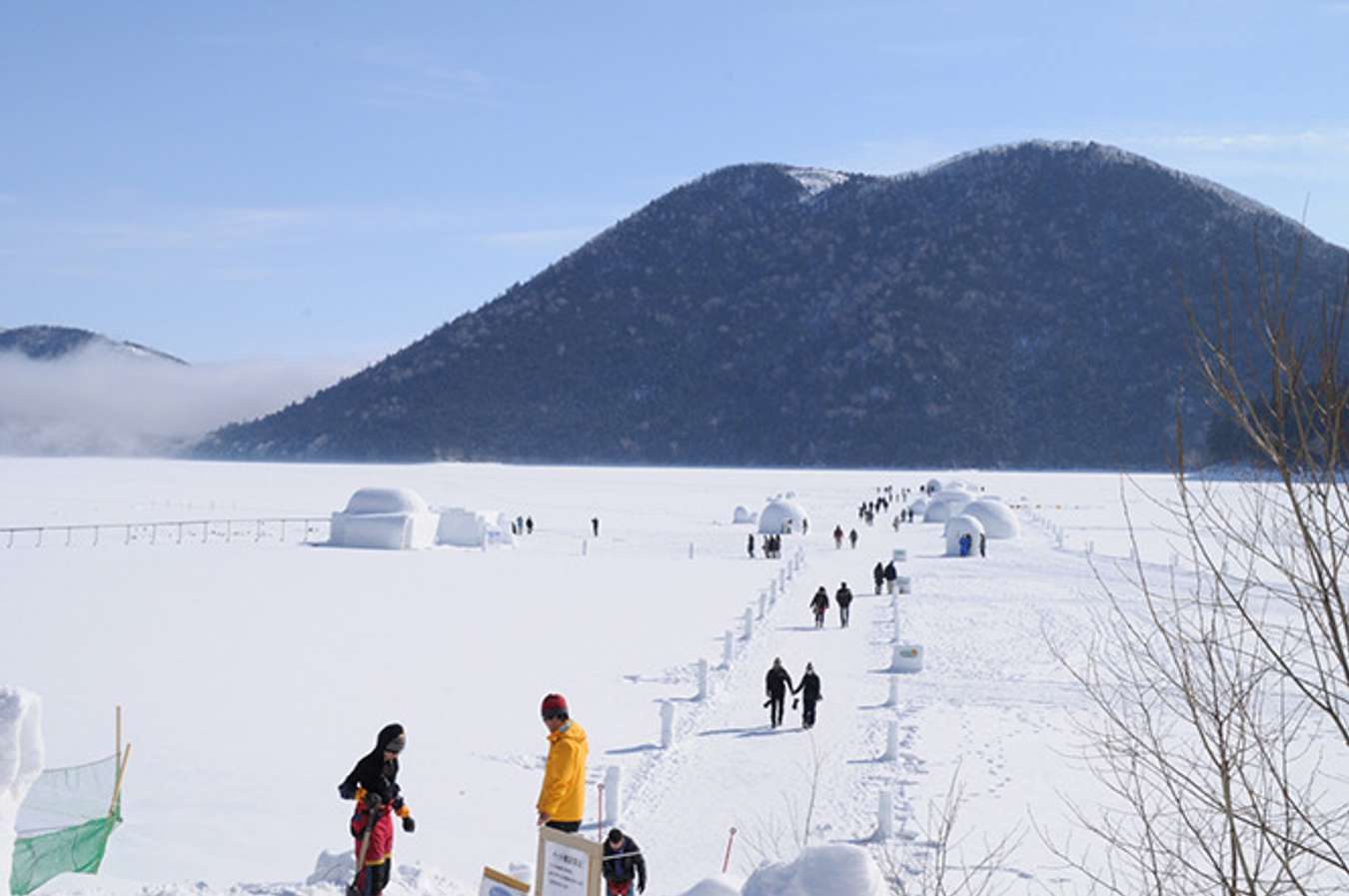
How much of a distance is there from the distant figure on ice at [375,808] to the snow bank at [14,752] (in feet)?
5.76

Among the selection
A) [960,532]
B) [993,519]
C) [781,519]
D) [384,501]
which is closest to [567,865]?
[384,501]

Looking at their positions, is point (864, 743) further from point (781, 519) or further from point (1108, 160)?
point (1108, 160)

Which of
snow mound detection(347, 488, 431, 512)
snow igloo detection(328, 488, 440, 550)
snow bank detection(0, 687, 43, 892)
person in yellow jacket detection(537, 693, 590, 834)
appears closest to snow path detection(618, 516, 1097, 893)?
person in yellow jacket detection(537, 693, 590, 834)

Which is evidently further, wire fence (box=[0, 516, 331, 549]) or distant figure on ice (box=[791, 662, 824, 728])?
wire fence (box=[0, 516, 331, 549])

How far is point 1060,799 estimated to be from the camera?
12.2 meters

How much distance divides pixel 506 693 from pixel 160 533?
1041 inches

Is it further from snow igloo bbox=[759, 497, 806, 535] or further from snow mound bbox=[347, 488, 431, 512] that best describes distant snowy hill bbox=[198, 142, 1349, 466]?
snow mound bbox=[347, 488, 431, 512]

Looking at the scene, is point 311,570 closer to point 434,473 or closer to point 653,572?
point 653,572

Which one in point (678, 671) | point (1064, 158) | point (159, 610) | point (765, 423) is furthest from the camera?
point (1064, 158)

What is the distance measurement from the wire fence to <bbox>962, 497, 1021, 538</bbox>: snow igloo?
22.7m

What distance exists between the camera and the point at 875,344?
163625mm

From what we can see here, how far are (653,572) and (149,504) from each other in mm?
31008

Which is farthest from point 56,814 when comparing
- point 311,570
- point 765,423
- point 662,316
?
point 662,316

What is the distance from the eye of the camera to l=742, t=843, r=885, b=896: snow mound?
22.1ft
